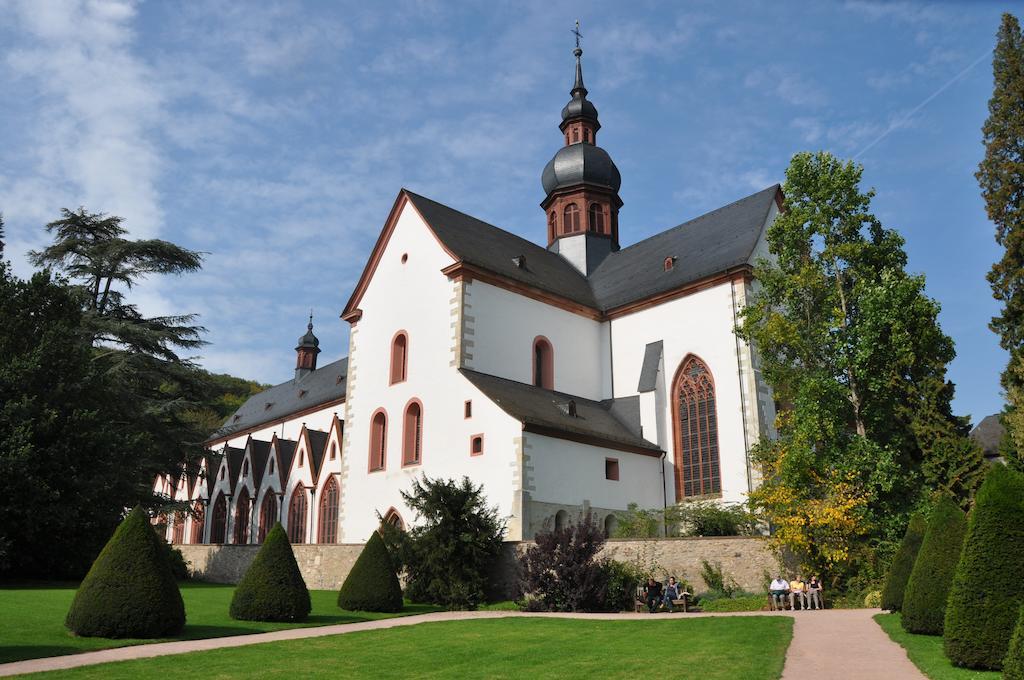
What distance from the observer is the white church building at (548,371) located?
90.7 ft

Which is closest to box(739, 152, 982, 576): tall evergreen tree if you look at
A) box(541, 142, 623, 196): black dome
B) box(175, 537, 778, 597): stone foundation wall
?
box(175, 537, 778, 597): stone foundation wall

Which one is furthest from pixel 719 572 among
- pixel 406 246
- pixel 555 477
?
pixel 406 246

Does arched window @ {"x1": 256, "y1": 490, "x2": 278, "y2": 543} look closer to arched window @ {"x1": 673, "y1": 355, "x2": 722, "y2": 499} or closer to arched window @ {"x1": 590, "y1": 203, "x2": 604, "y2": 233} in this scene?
arched window @ {"x1": 590, "y1": 203, "x2": 604, "y2": 233}

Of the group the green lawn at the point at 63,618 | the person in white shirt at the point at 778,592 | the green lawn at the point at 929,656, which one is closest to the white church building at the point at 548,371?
the green lawn at the point at 63,618

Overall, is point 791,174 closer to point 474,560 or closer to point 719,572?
point 719,572

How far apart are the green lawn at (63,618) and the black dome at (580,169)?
77.7 feet

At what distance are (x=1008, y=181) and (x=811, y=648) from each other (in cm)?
1820

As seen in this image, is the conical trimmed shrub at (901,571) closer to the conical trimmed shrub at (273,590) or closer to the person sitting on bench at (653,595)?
the person sitting on bench at (653,595)

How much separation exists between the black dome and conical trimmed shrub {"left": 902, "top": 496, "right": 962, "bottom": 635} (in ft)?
95.9

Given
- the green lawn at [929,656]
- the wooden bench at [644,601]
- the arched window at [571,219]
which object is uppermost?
the arched window at [571,219]

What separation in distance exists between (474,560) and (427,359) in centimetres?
993

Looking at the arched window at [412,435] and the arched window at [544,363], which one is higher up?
the arched window at [544,363]

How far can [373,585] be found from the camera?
68.3 ft

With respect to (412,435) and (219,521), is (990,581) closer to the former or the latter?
(412,435)
